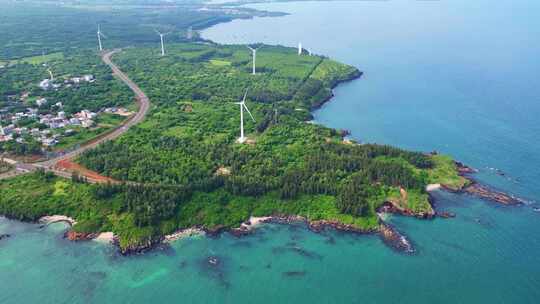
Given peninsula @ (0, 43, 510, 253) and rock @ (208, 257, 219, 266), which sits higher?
peninsula @ (0, 43, 510, 253)

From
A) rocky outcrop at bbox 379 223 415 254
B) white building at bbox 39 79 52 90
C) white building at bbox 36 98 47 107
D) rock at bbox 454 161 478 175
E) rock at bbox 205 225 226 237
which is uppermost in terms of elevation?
white building at bbox 39 79 52 90

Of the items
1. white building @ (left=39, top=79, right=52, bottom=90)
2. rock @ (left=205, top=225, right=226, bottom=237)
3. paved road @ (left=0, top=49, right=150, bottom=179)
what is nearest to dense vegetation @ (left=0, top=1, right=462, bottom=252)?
rock @ (left=205, top=225, right=226, bottom=237)

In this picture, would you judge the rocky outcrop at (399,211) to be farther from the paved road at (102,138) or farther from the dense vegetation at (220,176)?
the paved road at (102,138)

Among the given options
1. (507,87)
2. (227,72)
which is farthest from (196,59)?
(507,87)

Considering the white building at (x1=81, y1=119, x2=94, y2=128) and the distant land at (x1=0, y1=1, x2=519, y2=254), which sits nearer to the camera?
the distant land at (x1=0, y1=1, x2=519, y2=254)

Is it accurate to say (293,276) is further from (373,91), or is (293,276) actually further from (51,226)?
(373,91)

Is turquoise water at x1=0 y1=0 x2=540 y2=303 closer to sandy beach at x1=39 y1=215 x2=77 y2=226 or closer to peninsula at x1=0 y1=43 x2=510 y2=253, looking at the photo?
sandy beach at x1=39 y1=215 x2=77 y2=226

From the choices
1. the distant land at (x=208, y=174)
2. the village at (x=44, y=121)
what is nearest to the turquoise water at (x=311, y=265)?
the distant land at (x=208, y=174)
